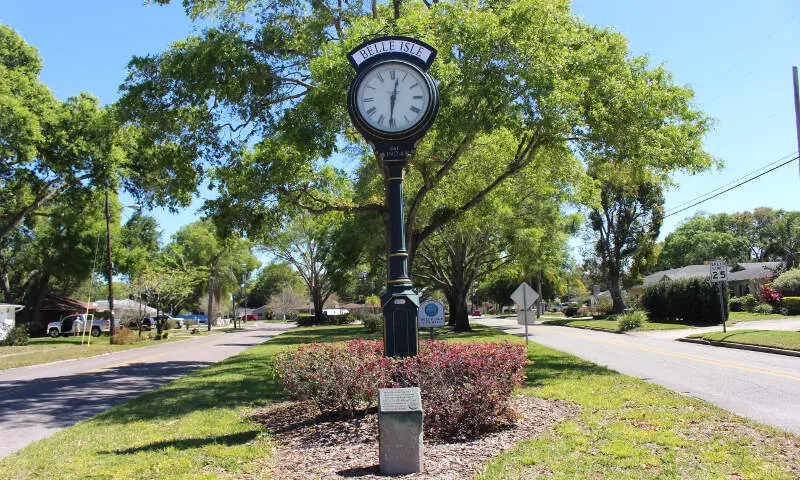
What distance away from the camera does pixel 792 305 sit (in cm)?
3534

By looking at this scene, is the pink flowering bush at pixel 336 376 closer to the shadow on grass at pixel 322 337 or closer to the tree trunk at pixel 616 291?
the shadow on grass at pixel 322 337

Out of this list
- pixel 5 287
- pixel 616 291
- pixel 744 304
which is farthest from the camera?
pixel 616 291

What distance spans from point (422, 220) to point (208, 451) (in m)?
17.1

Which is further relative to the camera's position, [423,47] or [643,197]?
[643,197]

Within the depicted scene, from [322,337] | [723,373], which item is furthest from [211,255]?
[723,373]

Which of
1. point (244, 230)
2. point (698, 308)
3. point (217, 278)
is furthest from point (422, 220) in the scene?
point (217, 278)

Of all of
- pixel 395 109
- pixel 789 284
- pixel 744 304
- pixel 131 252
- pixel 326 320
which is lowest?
pixel 326 320

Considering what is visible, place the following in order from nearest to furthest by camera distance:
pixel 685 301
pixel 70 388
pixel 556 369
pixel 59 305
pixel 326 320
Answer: pixel 70 388, pixel 556 369, pixel 685 301, pixel 59 305, pixel 326 320

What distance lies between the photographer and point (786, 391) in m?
10.4

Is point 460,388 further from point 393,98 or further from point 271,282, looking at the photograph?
point 271,282

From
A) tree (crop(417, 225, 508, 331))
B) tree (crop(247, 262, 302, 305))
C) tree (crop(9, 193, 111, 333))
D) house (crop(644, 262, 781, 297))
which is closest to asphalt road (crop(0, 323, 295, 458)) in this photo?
tree (crop(9, 193, 111, 333))

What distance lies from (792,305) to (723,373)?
27.3m

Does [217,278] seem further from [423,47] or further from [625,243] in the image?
[423,47]

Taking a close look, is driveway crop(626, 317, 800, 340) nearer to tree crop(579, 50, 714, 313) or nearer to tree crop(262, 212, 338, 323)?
tree crop(579, 50, 714, 313)
